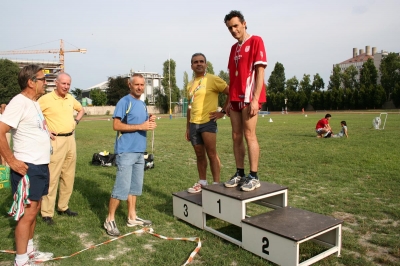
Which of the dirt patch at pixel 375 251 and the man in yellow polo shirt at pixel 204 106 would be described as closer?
the dirt patch at pixel 375 251

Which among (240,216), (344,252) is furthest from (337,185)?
(240,216)

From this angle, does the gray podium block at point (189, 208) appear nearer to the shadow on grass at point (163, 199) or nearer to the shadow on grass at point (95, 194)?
the shadow on grass at point (163, 199)

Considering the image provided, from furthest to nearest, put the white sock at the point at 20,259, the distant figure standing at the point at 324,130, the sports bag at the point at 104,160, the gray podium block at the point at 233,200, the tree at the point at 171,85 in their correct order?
the tree at the point at 171,85
the distant figure standing at the point at 324,130
the sports bag at the point at 104,160
the gray podium block at the point at 233,200
the white sock at the point at 20,259

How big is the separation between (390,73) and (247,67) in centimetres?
6843

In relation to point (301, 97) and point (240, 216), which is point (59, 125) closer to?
point (240, 216)

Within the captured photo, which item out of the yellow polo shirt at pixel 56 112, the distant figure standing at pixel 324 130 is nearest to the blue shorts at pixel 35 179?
the yellow polo shirt at pixel 56 112

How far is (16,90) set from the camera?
229 feet

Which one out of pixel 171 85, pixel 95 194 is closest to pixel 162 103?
pixel 171 85

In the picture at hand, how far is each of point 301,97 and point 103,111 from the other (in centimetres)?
4496

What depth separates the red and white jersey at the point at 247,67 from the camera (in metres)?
4.11

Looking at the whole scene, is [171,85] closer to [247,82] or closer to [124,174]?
[124,174]

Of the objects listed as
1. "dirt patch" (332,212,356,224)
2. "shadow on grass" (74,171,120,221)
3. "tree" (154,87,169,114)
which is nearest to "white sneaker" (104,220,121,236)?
"shadow on grass" (74,171,120,221)

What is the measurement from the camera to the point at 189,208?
15.5 feet

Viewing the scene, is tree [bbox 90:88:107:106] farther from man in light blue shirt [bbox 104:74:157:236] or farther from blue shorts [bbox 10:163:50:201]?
blue shorts [bbox 10:163:50:201]
